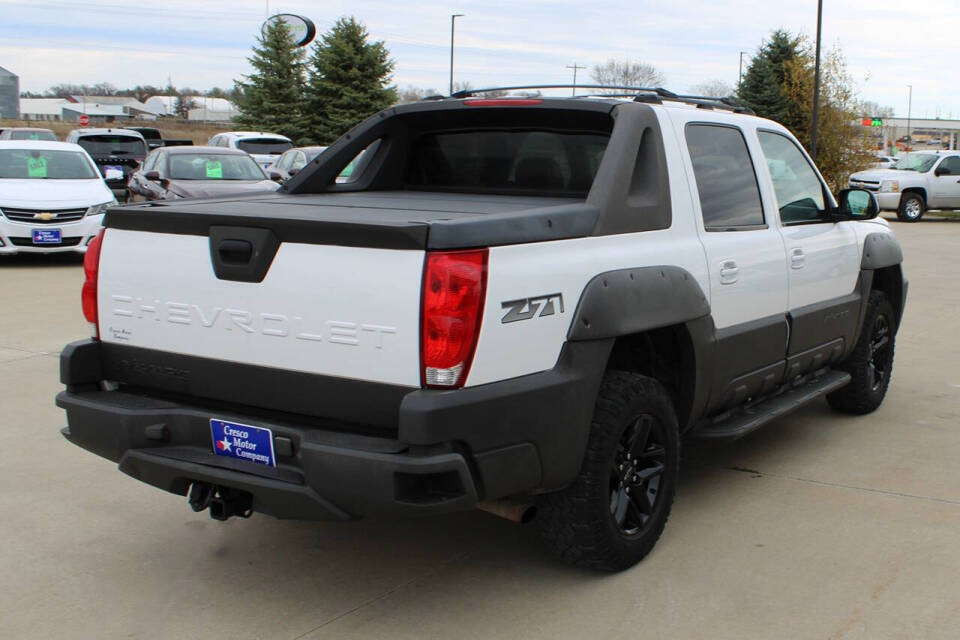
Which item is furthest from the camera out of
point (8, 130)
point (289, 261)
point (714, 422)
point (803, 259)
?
point (8, 130)

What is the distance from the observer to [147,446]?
365 cm

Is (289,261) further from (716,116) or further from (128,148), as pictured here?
(128,148)

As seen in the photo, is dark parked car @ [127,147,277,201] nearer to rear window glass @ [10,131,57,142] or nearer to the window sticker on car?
the window sticker on car

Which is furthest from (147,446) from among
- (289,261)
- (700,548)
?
(700,548)

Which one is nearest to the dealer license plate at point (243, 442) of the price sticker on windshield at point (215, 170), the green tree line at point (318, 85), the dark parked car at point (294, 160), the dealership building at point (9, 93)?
the price sticker on windshield at point (215, 170)

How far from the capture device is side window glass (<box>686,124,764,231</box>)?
454cm

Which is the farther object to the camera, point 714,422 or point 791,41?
point 791,41

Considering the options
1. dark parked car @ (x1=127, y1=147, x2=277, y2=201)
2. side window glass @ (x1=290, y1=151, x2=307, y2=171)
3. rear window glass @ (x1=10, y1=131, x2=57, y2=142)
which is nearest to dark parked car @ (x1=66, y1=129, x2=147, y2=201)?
rear window glass @ (x1=10, y1=131, x2=57, y2=142)

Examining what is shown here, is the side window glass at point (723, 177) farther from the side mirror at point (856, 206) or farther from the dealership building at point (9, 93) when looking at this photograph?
the dealership building at point (9, 93)

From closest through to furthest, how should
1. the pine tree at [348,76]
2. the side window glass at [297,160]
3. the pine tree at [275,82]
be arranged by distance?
1. the side window glass at [297,160]
2. the pine tree at [348,76]
3. the pine tree at [275,82]

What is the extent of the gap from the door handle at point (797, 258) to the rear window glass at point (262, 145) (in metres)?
23.2

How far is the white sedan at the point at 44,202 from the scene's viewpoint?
13.0 meters

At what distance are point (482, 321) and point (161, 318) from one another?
1308mm

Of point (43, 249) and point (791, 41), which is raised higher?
point (791, 41)
